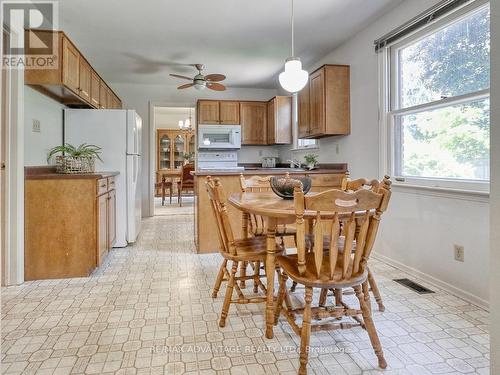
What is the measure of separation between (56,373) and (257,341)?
971 mm

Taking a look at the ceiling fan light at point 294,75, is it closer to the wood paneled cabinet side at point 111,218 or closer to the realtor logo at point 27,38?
the realtor logo at point 27,38

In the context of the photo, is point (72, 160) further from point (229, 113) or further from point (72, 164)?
point (229, 113)

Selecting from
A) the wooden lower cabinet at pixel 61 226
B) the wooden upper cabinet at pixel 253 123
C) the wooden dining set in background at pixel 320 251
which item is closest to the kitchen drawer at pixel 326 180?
the wooden dining set in background at pixel 320 251

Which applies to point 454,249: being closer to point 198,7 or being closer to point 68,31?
point 198,7

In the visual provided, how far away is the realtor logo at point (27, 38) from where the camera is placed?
256cm

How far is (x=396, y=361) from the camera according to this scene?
154 cm

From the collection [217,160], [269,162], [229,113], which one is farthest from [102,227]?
[269,162]

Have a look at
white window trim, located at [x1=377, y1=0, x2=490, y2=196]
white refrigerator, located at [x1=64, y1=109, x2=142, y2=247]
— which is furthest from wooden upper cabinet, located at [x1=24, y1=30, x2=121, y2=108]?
white window trim, located at [x1=377, y1=0, x2=490, y2=196]

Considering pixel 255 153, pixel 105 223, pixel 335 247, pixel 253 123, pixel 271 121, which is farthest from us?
pixel 255 153

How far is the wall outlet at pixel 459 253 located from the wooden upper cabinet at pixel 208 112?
4.25 meters

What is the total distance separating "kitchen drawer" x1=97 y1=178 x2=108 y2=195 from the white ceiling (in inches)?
62.4

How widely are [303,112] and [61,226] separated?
3.12 m

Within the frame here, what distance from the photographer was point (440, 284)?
246cm

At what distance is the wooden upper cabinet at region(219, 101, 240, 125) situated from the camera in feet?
18.6
